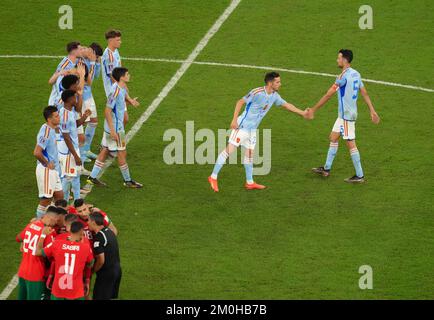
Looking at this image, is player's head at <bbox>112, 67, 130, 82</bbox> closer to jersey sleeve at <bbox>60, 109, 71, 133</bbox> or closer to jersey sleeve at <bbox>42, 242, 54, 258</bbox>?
jersey sleeve at <bbox>60, 109, 71, 133</bbox>

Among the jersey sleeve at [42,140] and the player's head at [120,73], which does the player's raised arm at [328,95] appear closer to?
the player's head at [120,73]

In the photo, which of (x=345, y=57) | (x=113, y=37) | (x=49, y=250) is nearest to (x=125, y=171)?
(x=113, y=37)

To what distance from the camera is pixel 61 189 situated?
1725 cm

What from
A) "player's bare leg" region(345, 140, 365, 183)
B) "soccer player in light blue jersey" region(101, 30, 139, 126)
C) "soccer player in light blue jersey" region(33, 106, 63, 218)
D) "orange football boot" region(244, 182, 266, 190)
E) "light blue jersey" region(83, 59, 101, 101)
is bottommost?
"soccer player in light blue jersey" region(33, 106, 63, 218)

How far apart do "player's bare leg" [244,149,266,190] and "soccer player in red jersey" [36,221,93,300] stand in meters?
5.64

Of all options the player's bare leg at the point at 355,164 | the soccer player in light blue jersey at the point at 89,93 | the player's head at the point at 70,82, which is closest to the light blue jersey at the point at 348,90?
the player's bare leg at the point at 355,164

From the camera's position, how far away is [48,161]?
1711 cm

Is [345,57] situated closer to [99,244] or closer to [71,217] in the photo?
[99,244]

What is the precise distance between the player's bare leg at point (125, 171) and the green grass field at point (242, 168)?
15 centimetres

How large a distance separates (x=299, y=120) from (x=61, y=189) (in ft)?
21.9

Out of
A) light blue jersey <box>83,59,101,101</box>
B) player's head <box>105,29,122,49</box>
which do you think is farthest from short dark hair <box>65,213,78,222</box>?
player's head <box>105,29,122,49</box>

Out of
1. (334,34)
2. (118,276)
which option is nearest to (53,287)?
(118,276)

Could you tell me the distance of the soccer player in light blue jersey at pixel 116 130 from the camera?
730 inches

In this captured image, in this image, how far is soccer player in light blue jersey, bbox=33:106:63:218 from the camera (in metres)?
16.9
